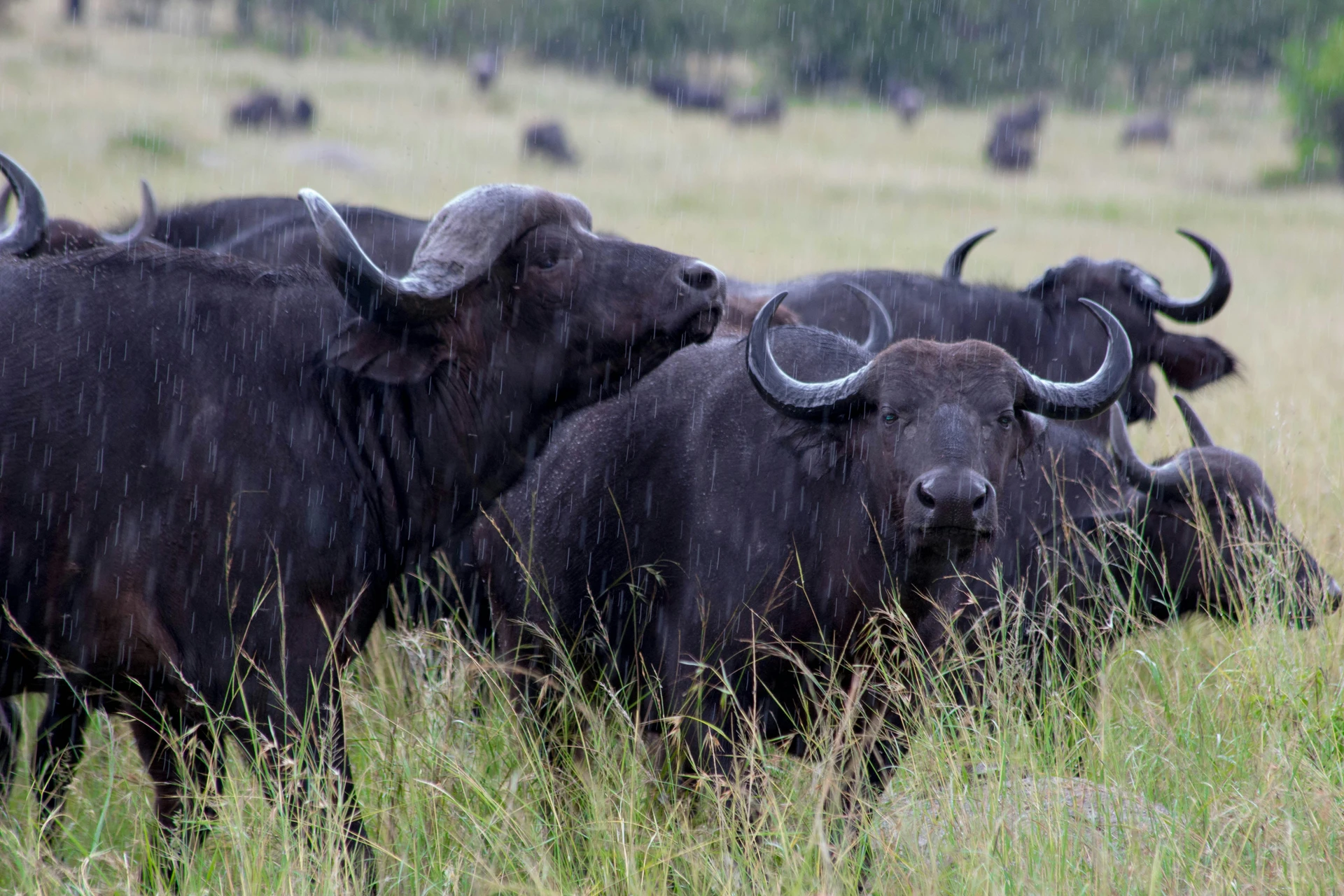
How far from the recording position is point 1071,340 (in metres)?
7.49

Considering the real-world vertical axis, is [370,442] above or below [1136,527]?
above

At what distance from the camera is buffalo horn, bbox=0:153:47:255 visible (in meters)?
5.27

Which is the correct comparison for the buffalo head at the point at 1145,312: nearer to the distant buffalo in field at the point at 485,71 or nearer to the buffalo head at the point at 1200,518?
the buffalo head at the point at 1200,518

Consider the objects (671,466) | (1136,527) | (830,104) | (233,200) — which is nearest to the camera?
(671,466)

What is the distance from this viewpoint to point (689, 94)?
5041 cm

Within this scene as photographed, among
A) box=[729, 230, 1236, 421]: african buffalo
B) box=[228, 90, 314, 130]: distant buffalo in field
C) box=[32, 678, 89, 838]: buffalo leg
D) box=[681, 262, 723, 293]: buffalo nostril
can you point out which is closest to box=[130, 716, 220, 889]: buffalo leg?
box=[32, 678, 89, 838]: buffalo leg

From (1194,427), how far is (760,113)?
131 ft

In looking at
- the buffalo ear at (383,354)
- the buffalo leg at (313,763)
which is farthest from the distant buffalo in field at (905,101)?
the buffalo leg at (313,763)

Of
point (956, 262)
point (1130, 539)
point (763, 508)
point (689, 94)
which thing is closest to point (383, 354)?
point (763, 508)

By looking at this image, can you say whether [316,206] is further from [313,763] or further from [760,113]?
[760,113]

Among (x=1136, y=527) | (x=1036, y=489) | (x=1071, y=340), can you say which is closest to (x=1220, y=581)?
(x=1136, y=527)

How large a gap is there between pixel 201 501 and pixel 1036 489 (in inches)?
142

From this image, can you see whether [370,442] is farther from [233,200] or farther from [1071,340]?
[1071,340]

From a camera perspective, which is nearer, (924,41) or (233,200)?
(233,200)
